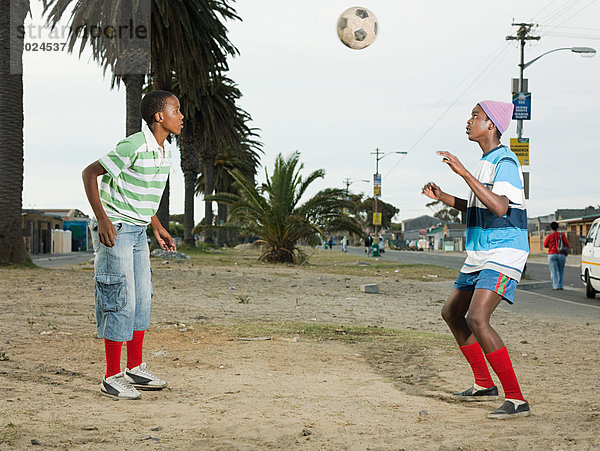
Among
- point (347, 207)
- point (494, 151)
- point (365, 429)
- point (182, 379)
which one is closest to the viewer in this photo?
point (365, 429)

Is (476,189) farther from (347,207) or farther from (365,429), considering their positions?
(347,207)

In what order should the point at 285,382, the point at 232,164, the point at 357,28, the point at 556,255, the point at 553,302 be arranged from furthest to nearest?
the point at 232,164 < the point at 556,255 < the point at 553,302 < the point at 357,28 < the point at 285,382

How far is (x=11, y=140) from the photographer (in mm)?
17359

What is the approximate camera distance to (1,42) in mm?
17422

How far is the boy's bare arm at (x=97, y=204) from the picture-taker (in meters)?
4.57

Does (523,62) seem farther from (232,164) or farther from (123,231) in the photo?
(232,164)

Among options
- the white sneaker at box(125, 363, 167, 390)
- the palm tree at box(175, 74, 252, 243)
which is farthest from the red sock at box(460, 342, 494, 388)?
the palm tree at box(175, 74, 252, 243)

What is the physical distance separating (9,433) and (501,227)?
3.15m

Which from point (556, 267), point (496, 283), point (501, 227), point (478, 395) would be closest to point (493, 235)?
point (501, 227)

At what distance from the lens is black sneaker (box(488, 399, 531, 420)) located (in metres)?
4.31

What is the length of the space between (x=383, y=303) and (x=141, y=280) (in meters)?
8.67

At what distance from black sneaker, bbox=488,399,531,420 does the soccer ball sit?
8.20 meters

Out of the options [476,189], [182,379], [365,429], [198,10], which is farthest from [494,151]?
[198,10]

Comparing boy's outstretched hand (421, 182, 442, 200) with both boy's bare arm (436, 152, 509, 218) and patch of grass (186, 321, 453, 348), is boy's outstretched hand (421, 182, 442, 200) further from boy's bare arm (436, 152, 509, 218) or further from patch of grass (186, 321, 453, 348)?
patch of grass (186, 321, 453, 348)
